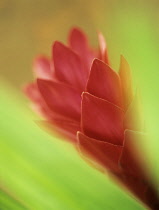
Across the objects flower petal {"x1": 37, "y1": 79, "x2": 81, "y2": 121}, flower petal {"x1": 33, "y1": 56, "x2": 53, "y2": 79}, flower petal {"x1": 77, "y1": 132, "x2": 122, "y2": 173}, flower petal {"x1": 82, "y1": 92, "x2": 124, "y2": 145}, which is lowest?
flower petal {"x1": 77, "y1": 132, "x2": 122, "y2": 173}

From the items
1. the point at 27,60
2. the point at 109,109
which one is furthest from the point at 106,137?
the point at 27,60

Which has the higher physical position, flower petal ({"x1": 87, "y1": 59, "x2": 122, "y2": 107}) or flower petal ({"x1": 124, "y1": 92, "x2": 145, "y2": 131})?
flower petal ({"x1": 87, "y1": 59, "x2": 122, "y2": 107})

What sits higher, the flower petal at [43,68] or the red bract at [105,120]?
the flower petal at [43,68]

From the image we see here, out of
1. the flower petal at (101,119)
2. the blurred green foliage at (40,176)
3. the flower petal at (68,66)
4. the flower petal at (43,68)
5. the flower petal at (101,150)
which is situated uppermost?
the flower petal at (43,68)
